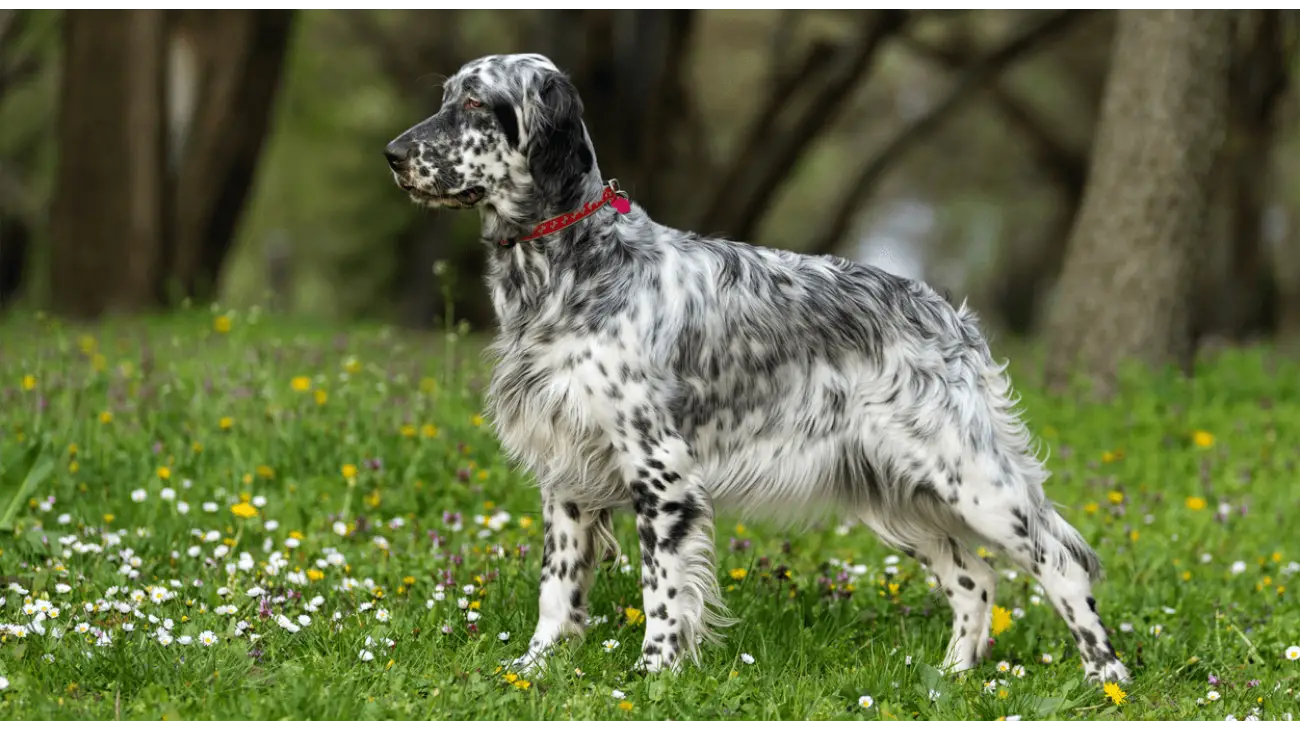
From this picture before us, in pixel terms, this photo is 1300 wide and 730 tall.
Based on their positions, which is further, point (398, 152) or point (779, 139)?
point (779, 139)

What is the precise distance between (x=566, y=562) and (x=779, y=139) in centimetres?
1139

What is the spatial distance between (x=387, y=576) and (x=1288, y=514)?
4.34 meters

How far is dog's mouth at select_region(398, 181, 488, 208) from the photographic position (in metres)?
4.23

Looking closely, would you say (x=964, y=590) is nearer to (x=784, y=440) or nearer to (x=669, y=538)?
(x=784, y=440)

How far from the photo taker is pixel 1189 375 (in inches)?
357

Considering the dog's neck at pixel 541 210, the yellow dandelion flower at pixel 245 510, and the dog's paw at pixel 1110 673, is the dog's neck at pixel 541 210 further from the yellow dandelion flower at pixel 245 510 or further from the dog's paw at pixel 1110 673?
the dog's paw at pixel 1110 673

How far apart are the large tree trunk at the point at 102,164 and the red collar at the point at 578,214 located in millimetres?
8372

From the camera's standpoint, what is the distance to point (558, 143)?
169 inches

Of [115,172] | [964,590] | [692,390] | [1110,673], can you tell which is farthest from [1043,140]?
[692,390]

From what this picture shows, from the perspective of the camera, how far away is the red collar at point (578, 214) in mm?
4328

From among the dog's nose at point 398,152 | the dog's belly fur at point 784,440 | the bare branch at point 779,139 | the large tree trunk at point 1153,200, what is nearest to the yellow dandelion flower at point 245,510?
the dog's belly fur at point 784,440

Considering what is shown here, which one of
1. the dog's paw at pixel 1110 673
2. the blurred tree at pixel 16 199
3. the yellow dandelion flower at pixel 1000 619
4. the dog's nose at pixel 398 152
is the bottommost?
the blurred tree at pixel 16 199

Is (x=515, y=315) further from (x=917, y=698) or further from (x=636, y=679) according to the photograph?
(x=917, y=698)

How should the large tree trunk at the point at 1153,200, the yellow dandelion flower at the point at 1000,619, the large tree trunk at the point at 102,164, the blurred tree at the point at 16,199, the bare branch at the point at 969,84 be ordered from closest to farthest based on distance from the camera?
the yellow dandelion flower at the point at 1000,619 → the large tree trunk at the point at 1153,200 → the large tree trunk at the point at 102,164 → the bare branch at the point at 969,84 → the blurred tree at the point at 16,199
